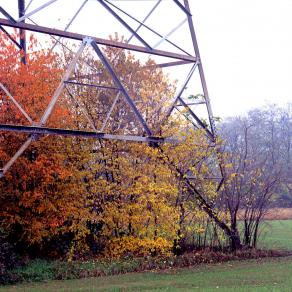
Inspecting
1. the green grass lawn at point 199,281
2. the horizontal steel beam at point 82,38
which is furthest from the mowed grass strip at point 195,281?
the horizontal steel beam at point 82,38

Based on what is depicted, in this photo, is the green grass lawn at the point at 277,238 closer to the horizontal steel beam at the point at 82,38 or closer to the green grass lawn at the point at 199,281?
the green grass lawn at the point at 199,281

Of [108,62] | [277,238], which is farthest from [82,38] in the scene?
[277,238]

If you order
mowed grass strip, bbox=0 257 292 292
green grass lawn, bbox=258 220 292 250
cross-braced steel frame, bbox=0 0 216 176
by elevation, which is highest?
cross-braced steel frame, bbox=0 0 216 176

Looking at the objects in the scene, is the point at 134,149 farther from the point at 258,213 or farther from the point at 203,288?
the point at 203,288

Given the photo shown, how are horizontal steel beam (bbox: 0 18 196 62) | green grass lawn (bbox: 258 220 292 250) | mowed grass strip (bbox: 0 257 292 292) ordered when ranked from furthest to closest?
green grass lawn (bbox: 258 220 292 250) < horizontal steel beam (bbox: 0 18 196 62) < mowed grass strip (bbox: 0 257 292 292)

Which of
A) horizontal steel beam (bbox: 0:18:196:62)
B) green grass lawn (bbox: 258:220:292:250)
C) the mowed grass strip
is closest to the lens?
the mowed grass strip

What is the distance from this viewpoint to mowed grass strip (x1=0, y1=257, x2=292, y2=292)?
39.9 ft

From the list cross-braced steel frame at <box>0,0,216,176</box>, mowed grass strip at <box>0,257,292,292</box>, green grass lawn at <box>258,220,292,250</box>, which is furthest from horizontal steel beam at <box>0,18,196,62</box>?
green grass lawn at <box>258,220,292,250</box>

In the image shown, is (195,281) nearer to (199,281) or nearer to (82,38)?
(199,281)

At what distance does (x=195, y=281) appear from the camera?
1344 cm

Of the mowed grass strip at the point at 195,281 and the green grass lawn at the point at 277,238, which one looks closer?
the mowed grass strip at the point at 195,281

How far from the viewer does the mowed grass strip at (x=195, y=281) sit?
1217 centimetres

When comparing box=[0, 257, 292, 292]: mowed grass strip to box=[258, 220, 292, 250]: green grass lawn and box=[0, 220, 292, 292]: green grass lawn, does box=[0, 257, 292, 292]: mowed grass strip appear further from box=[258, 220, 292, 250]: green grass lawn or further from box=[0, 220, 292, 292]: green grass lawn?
box=[258, 220, 292, 250]: green grass lawn

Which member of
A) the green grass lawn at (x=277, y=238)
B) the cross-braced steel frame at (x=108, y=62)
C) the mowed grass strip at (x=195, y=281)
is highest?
the cross-braced steel frame at (x=108, y=62)
